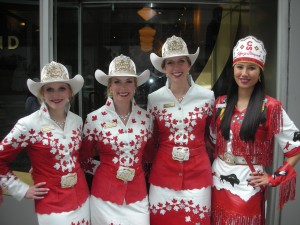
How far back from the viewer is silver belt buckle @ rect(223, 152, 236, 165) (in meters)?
2.50

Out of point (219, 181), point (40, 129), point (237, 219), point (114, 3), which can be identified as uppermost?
point (114, 3)

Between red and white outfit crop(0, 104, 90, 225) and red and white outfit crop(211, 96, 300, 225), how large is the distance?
40.2 inches

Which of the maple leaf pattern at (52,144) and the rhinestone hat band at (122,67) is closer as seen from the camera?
the maple leaf pattern at (52,144)

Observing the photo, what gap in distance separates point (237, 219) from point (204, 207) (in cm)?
27

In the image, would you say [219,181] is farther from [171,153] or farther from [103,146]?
[103,146]

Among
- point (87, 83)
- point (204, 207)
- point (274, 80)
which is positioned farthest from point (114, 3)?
point (204, 207)

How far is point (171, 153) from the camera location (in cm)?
268

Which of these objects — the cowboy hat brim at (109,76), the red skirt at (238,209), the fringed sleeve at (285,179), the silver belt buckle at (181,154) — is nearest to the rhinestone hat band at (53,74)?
the cowboy hat brim at (109,76)

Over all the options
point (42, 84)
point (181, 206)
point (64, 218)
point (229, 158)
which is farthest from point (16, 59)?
point (229, 158)

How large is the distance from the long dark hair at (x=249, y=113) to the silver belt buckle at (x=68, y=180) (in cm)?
107

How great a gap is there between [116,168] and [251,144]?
95cm

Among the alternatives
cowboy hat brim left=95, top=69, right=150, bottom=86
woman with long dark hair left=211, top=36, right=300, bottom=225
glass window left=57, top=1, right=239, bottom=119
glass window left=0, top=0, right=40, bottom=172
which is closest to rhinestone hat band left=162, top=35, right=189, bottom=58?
cowboy hat brim left=95, top=69, right=150, bottom=86

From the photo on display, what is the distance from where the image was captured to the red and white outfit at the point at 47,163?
2.32m

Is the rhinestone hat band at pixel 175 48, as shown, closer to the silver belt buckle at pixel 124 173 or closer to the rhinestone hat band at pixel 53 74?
the rhinestone hat band at pixel 53 74
